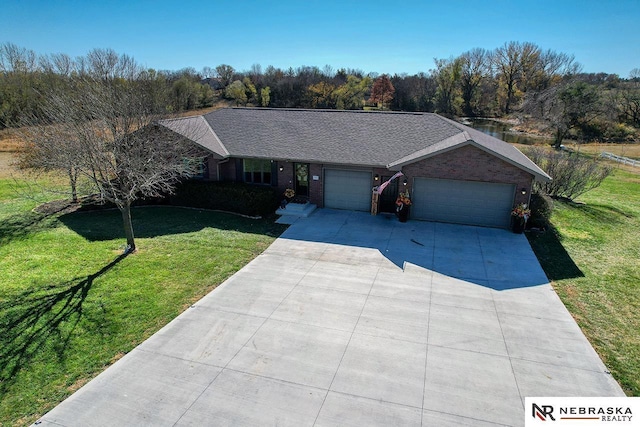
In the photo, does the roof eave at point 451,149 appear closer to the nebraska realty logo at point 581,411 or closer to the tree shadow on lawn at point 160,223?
the tree shadow on lawn at point 160,223

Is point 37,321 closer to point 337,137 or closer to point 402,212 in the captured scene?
point 402,212

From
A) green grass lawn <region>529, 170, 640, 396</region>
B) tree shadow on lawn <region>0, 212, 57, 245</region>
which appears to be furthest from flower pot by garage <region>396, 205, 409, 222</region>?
tree shadow on lawn <region>0, 212, 57, 245</region>

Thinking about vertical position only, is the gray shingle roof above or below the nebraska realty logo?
above

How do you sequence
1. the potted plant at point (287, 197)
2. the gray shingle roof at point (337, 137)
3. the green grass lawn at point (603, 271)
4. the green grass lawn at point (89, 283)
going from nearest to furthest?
the green grass lawn at point (89, 283), the green grass lawn at point (603, 271), the gray shingle roof at point (337, 137), the potted plant at point (287, 197)

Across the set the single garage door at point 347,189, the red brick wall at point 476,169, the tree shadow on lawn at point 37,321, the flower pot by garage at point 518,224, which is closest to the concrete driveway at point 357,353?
the tree shadow on lawn at point 37,321

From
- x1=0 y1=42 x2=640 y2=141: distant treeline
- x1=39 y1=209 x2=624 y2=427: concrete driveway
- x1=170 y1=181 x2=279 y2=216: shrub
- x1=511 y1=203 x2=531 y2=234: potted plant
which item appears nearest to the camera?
x1=39 y1=209 x2=624 y2=427: concrete driveway

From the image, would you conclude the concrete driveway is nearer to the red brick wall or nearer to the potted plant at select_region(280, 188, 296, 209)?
the red brick wall

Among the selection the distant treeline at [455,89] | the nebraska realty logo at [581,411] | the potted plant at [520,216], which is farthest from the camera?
the distant treeline at [455,89]
